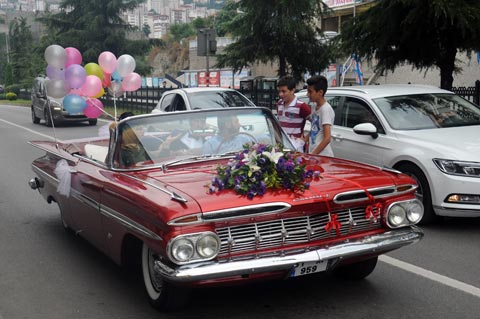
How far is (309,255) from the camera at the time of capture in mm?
4039

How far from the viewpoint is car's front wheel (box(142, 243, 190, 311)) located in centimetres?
432

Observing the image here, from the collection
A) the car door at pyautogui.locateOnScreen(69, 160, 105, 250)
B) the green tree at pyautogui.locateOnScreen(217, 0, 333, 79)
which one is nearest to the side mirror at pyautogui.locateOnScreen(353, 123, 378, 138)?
the car door at pyautogui.locateOnScreen(69, 160, 105, 250)

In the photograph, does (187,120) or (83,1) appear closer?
(187,120)

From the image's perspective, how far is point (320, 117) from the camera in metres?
7.14

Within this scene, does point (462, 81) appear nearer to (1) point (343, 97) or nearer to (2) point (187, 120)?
(1) point (343, 97)

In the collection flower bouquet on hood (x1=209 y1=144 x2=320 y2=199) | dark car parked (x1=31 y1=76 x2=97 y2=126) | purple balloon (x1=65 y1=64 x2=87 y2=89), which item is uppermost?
purple balloon (x1=65 y1=64 x2=87 y2=89)

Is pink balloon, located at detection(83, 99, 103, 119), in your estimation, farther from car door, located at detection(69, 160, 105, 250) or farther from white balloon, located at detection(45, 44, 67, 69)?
car door, located at detection(69, 160, 105, 250)

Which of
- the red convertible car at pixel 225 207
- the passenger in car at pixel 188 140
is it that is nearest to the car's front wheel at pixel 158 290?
the red convertible car at pixel 225 207

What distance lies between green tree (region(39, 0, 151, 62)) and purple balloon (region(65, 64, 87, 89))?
33.6 metres

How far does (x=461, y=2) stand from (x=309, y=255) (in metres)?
8.42

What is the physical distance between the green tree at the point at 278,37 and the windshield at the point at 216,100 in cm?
453

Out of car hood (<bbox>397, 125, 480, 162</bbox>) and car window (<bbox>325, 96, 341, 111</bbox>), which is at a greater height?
car window (<bbox>325, 96, 341, 111</bbox>)

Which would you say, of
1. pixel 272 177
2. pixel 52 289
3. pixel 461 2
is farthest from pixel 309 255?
pixel 461 2

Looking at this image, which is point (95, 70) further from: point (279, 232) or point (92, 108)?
point (279, 232)
